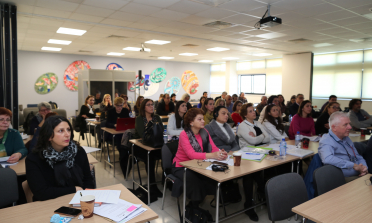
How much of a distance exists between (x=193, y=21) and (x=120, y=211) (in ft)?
16.8

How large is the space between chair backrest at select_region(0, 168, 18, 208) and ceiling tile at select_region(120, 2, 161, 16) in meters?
3.68

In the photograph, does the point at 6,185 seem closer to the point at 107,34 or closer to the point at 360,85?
the point at 107,34

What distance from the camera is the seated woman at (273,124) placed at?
13.2 ft

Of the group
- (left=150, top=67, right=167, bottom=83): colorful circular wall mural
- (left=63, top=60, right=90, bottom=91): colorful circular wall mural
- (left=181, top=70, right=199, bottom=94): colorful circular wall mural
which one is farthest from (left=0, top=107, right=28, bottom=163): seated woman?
(left=181, top=70, right=199, bottom=94): colorful circular wall mural

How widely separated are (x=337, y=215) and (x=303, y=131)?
10.2ft

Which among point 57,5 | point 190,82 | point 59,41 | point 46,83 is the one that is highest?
point 59,41

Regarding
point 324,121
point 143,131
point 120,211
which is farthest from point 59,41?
point 120,211

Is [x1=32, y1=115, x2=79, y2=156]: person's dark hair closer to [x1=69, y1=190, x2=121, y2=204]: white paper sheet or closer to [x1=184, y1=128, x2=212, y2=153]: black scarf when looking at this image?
[x1=69, y1=190, x2=121, y2=204]: white paper sheet

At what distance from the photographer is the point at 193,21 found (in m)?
5.85

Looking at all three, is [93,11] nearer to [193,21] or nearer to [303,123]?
[193,21]

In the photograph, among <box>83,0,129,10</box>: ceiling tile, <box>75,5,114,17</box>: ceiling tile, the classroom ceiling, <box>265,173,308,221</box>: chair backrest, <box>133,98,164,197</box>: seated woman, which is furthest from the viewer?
<box>75,5,114,17</box>: ceiling tile

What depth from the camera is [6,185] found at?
2.01 metres

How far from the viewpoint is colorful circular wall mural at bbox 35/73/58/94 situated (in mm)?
11148

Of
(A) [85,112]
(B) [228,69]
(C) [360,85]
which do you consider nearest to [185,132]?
(A) [85,112]
